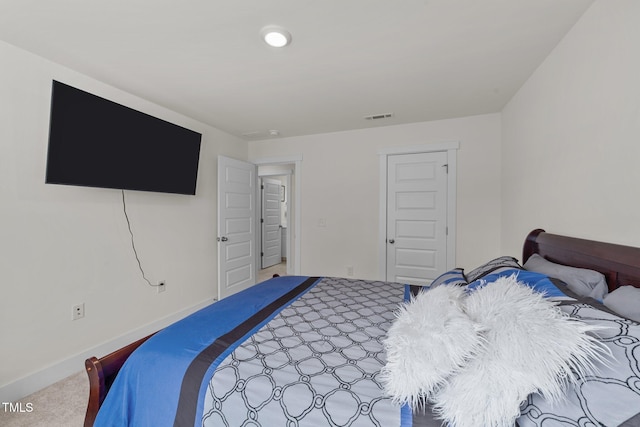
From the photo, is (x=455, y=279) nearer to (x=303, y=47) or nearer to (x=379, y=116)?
(x=303, y=47)

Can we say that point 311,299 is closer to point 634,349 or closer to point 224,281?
point 634,349

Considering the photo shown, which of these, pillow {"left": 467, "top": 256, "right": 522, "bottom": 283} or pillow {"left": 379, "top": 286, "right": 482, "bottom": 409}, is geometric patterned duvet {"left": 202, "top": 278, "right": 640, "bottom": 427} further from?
pillow {"left": 467, "top": 256, "right": 522, "bottom": 283}

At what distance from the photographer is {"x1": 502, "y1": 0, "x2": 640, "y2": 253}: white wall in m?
1.14

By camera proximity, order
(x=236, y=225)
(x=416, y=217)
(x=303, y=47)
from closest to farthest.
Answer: (x=303, y=47)
(x=416, y=217)
(x=236, y=225)

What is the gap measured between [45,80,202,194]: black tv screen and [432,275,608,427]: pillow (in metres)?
2.59

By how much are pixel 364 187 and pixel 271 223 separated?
3.05 meters

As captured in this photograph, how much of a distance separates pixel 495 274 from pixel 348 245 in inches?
92.7

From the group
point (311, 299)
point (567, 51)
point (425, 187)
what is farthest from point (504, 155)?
point (311, 299)

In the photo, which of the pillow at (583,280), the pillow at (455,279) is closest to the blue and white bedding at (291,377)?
the pillow at (583,280)

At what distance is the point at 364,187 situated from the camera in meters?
3.66

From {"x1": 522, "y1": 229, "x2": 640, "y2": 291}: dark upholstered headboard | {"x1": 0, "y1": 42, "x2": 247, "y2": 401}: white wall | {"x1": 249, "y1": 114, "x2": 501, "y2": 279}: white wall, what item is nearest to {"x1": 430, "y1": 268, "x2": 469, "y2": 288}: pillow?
{"x1": 522, "y1": 229, "x2": 640, "y2": 291}: dark upholstered headboard

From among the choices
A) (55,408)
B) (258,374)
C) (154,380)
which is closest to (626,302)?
(258,374)

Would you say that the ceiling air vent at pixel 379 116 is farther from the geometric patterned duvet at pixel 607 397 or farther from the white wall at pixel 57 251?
→ the geometric patterned duvet at pixel 607 397

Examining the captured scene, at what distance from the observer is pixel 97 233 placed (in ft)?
7.62
